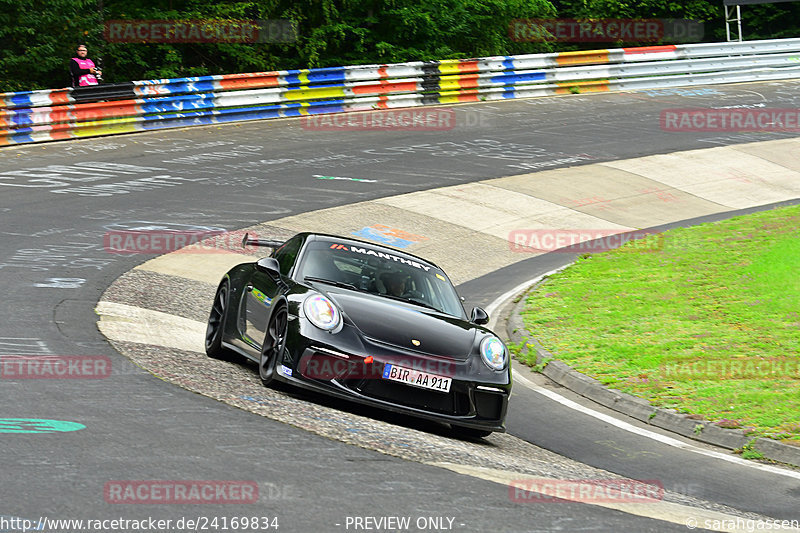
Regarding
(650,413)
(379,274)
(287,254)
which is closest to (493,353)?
(379,274)

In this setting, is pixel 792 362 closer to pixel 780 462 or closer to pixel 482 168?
pixel 780 462

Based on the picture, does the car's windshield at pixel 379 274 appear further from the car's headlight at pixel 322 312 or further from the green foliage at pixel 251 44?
the green foliage at pixel 251 44

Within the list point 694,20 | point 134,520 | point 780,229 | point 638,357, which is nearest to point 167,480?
point 134,520

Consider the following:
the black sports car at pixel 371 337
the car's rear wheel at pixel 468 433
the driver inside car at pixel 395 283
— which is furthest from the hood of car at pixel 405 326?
the car's rear wheel at pixel 468 433

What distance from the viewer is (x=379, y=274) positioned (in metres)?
9.34

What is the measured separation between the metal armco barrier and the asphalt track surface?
2.05 ft

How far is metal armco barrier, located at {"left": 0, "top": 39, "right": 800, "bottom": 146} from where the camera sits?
74.1ft

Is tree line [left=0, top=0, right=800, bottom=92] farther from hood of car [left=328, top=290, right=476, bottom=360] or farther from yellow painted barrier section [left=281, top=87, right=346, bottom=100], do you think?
hood of car [left=328, top=290, right=476, bottom=360]

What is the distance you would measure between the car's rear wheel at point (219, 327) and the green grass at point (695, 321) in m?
3.70

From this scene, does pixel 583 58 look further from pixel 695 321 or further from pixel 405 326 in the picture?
pixel 405 326

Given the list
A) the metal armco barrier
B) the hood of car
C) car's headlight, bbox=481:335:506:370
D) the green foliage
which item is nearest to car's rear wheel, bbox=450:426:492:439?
car's headlight, bbox=481:335:506:370

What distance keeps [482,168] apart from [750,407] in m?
13.4

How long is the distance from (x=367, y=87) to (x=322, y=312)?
786 inches

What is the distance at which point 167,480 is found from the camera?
18.4 ft
